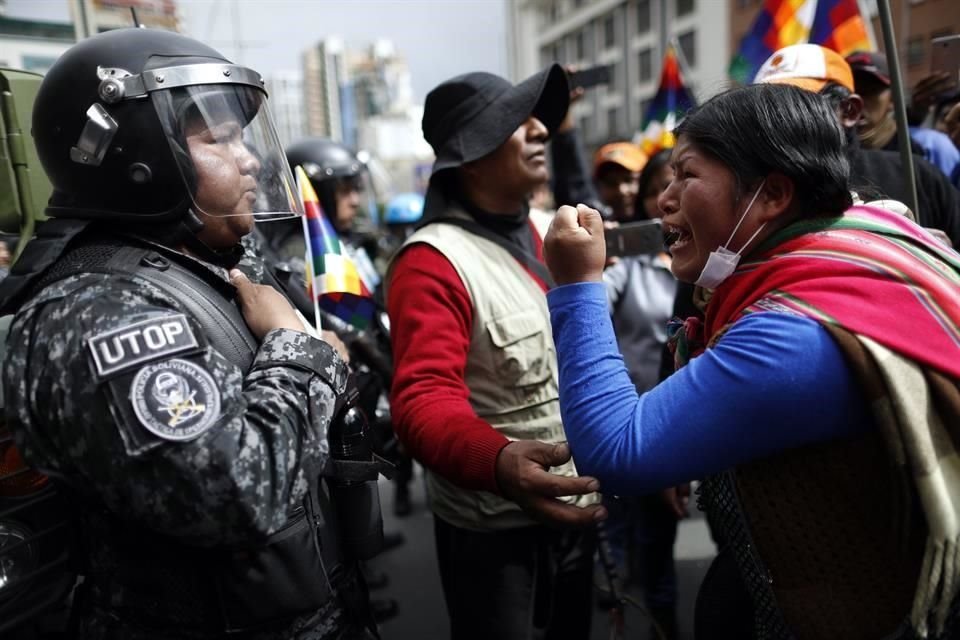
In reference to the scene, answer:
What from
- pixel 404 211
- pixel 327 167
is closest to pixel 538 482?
pixel 327 167

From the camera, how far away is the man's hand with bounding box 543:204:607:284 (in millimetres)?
1259

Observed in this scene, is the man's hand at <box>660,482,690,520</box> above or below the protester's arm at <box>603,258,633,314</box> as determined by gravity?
below

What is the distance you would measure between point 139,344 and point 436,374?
80 centimetres

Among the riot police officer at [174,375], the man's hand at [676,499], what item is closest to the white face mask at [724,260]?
the riot police officer at [174,375]

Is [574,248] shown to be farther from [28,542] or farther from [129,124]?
[28,542]

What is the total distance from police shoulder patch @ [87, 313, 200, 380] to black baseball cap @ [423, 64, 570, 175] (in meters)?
1.12

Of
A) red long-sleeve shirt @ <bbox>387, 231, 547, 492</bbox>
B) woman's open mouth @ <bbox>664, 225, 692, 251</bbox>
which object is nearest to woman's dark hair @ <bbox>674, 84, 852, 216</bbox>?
woman's open mouth @ <bbox>664, 225, 692, 251</bbox>

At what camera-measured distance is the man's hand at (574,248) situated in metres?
1.26

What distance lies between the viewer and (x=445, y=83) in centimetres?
216

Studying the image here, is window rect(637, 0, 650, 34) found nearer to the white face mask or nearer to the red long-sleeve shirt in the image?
the red long-sleeve shirt

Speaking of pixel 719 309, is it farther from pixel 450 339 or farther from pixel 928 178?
pixel 928 178

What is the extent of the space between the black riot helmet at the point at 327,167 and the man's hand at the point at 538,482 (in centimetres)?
330

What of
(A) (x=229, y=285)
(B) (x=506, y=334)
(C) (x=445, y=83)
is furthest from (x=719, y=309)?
(C) (x=445, y=83)

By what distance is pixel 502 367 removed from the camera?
1884mm
